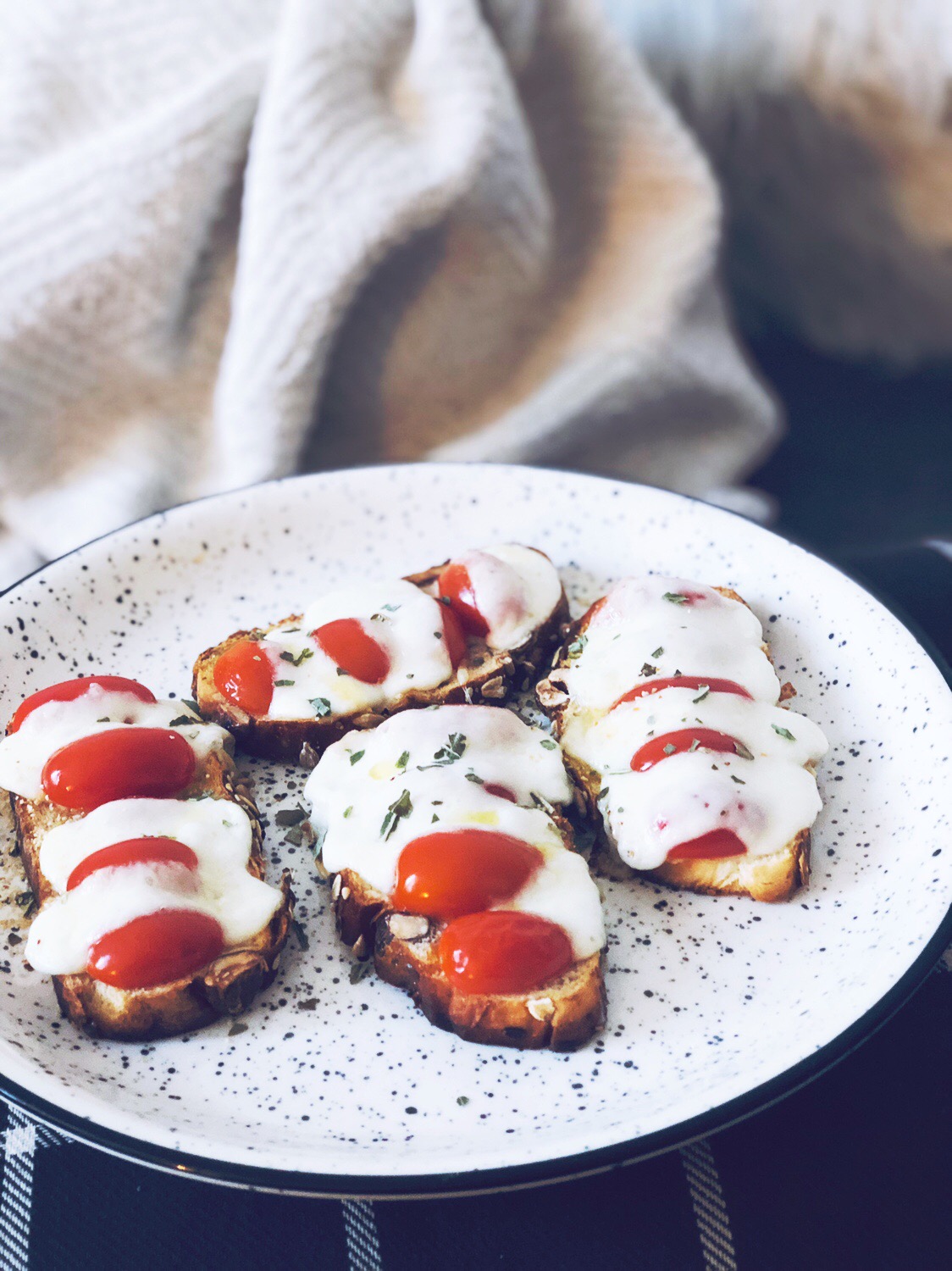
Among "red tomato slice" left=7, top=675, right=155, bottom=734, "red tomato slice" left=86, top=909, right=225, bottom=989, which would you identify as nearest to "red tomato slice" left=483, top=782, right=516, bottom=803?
"red tomato slice" left=86, top=909, right=225, bottom=989

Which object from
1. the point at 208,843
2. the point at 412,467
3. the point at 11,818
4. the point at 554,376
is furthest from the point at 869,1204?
the point at 554,376

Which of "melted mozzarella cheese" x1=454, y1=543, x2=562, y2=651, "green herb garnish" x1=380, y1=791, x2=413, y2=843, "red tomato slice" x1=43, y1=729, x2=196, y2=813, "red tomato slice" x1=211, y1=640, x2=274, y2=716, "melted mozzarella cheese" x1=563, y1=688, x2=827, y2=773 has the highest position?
"red tomato slice" x1=43, y1=729, x2=196, y2=813

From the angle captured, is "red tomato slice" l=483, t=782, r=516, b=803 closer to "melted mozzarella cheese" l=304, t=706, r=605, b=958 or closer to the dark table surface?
"melted mozzarella cheese" l=304, t=706, r=605, b=958

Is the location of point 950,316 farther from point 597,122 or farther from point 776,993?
point 776,993

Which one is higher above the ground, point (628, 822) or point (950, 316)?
point (628, 822)

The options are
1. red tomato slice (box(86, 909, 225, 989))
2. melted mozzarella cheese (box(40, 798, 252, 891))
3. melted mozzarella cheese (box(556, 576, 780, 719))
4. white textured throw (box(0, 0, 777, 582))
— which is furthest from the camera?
white textured throw (box(0, 0, 777, 582))

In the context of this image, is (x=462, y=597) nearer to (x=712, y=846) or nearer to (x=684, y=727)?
(x=684, y=727)
